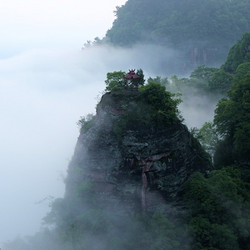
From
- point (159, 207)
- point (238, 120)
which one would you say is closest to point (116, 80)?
point (159, 207)

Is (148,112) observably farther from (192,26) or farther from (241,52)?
(192,26)

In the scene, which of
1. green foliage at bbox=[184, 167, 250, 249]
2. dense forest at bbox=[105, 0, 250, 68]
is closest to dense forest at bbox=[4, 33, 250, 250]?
green foliage at bbox=[184, 167, 250, 249]

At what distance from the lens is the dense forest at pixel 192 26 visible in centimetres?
9975

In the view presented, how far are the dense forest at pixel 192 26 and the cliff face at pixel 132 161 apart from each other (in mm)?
79241

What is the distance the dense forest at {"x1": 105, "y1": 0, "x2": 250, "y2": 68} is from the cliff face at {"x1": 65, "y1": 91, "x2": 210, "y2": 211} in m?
79.2

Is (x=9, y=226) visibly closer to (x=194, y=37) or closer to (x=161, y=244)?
(x=161, y=244)

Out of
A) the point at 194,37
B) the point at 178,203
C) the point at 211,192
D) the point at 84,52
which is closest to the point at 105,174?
the point at 178,203

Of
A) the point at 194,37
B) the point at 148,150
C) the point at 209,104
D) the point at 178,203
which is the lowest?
the point at 178,203

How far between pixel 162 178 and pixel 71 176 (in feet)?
25.9

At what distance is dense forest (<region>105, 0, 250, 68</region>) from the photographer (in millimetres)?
99750

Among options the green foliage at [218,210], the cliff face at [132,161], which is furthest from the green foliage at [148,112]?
the green foliage at [218,210]

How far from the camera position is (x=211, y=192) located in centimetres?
2391

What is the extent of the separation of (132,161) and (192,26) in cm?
8493

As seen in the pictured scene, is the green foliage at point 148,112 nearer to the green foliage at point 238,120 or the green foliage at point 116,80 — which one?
the green foliage at point 116,80
